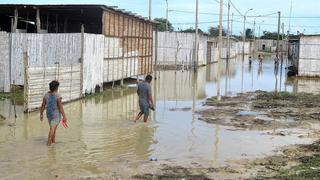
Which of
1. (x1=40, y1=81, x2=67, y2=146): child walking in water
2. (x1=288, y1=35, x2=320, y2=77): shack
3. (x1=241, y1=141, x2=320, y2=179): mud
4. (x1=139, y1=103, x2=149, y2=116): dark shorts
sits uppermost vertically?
(x1=288, y1=35, x2=320, y2=77): shack

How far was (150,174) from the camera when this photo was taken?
8.51 meters

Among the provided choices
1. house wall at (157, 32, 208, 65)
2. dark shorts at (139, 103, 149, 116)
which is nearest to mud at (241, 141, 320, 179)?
dark shorts at (139, 103, 149, 116)

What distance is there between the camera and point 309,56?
38906mm

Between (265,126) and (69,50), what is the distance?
9.06 m

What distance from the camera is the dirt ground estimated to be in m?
8.55

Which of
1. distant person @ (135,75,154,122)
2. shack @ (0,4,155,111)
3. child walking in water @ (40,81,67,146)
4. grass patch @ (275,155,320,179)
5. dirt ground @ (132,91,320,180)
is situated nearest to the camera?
grass patch @ (275,155,320,179)

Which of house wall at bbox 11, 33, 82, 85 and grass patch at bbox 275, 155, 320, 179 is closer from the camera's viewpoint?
grass patch at bbox 275, 155, 320, 179

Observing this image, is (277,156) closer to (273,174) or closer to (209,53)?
(273,174)

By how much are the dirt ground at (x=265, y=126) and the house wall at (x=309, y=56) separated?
16.6 meters

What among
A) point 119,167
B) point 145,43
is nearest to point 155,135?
point 119,167

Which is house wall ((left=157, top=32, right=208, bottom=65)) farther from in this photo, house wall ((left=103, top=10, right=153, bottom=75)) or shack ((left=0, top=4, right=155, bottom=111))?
shack ((left=0, top=4, right=155, bottom=111))

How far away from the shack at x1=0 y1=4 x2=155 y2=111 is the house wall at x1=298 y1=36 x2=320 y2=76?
15286 millimetres

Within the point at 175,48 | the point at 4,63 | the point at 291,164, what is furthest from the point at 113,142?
the point at 175,48

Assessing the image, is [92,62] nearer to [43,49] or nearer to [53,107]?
[43,49]
